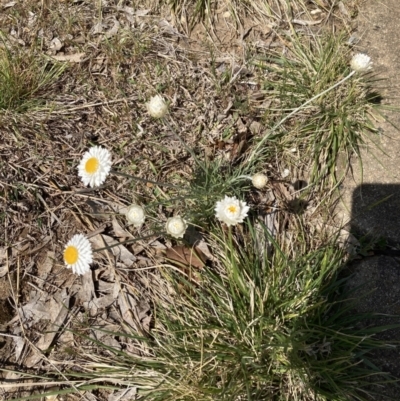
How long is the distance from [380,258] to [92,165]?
4.40 ft

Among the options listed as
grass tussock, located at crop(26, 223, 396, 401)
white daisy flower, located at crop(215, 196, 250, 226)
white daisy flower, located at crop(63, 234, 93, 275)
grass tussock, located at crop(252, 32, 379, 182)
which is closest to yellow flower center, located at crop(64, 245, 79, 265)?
white daisy flower, located at crop(63, 234, 93, 275)

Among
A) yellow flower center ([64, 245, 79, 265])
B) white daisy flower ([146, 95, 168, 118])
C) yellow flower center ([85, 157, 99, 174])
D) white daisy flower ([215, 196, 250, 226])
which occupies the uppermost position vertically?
white daisy flower ([146, 95, 168, 118])

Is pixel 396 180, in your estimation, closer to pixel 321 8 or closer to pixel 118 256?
pixel 321 8

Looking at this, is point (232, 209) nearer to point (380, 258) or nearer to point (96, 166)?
point (96, 166)

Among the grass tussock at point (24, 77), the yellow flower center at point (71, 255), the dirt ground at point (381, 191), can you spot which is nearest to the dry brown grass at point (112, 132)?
the grass tussock at point (24, 77)

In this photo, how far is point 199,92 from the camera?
274 cm

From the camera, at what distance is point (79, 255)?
6.40 ft

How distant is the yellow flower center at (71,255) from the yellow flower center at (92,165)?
300 mm

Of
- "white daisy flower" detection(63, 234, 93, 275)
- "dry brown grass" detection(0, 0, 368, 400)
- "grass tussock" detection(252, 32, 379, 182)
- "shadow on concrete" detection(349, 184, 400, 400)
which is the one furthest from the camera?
"grass tussock" detection(252, 32, 379, 182)

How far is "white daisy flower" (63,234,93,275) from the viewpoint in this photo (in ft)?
6.36

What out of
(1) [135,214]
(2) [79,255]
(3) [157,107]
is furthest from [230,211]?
(2) [79,255]

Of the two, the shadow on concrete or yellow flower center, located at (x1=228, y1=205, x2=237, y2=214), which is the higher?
yellow flower center, located at (x1=228, y1=205, x2=237, y2=214)

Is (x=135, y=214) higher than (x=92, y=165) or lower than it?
lower

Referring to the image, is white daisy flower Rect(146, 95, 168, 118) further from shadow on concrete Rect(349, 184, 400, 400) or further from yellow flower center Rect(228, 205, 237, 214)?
shadow on concrete Rect(349, 184, 400, 400)
